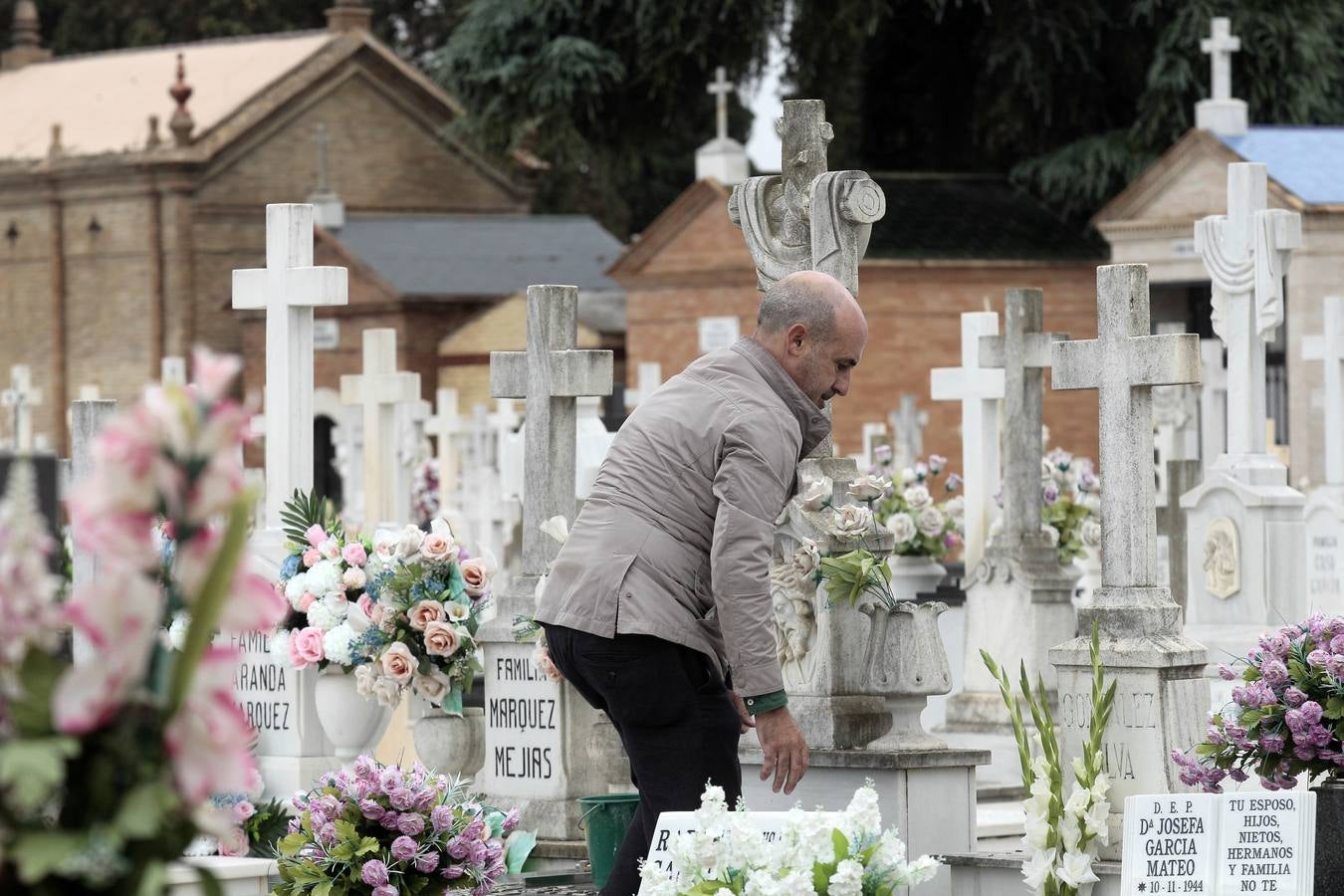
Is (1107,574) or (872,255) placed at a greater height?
(872,255)

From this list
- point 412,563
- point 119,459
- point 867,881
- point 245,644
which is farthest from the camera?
point 245,644

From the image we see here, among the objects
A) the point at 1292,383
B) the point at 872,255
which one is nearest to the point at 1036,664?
the point at 1292,383

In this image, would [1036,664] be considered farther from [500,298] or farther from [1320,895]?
[500,298]

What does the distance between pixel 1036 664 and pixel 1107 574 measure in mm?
5277

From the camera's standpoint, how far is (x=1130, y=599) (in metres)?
7.70

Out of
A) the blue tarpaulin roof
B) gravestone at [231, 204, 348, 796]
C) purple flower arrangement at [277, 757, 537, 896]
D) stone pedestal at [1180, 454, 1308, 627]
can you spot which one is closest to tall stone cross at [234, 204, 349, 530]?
gravestone at [231, 204, 348, 796]

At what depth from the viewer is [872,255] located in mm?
30875

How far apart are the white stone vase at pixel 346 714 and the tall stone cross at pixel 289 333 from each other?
52.7 inches

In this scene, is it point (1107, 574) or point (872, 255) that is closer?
point (1107, 574)

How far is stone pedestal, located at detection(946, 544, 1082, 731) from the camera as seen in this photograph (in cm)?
1310

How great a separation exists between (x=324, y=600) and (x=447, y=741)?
34.7 inches

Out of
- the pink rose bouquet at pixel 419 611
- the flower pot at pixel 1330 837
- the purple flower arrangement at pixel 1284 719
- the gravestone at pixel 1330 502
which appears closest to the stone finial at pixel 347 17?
the gravestone at pixel 1330 502

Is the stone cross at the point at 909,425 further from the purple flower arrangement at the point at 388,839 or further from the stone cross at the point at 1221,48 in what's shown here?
the purple flower arrangement at the point at 388,839

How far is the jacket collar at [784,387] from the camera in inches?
230
